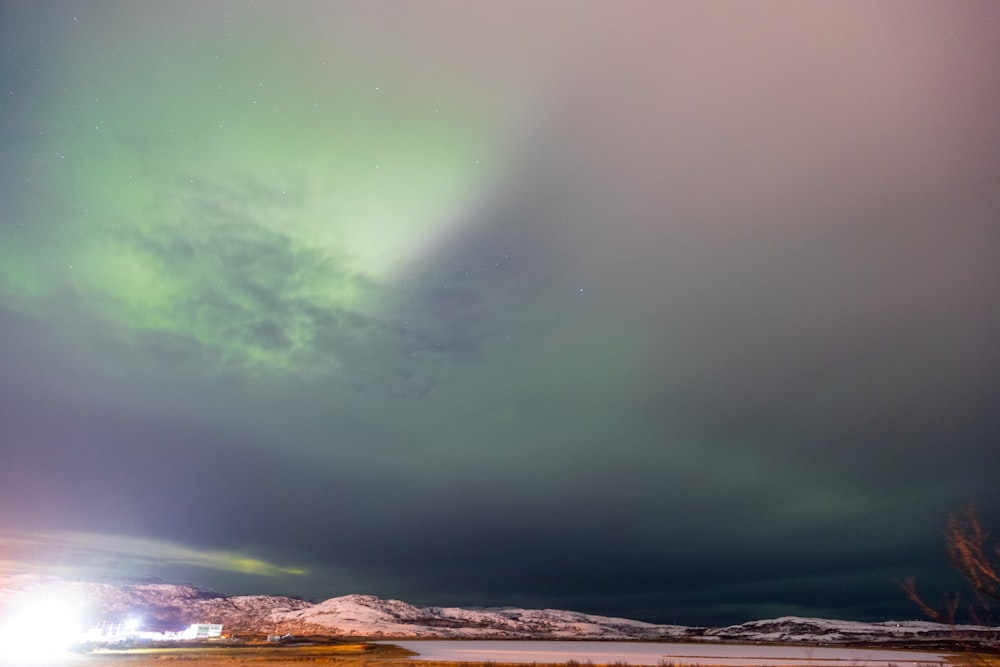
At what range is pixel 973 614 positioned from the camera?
13.5m

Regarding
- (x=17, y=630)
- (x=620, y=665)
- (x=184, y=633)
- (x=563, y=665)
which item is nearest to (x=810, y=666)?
(x=620, y=665)

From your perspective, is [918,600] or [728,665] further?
[728,665]

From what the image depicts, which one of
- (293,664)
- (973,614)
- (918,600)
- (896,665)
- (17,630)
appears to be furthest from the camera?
(17,630)

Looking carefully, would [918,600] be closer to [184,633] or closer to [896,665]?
[896,665]

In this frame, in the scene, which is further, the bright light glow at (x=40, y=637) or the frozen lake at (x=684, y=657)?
the bright light glow at (x=40, y=637)

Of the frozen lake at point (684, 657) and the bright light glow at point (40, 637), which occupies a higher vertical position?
the bright light glow at point (40, 637)

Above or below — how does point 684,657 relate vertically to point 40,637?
below

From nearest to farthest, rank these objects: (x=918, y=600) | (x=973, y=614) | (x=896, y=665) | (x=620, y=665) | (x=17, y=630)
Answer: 1. (x=973, y=614)
2. (x=918, y=600)
3. (x=620, y=665)
4. (x=896, y=665)
5. (x=17, y=630)

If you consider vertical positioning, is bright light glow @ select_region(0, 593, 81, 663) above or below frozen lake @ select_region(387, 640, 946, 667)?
above

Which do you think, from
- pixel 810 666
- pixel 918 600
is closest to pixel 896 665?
pixel 810 666

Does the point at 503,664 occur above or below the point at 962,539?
below

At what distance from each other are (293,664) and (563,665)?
28.1 meters

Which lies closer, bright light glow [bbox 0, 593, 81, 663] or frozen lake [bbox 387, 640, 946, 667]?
frozen lake [bbox 387, 640, 946, 667]

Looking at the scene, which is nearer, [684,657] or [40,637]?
[684,657]
